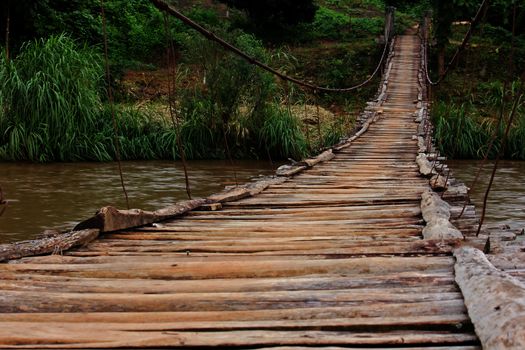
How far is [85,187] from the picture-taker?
24.7 feet

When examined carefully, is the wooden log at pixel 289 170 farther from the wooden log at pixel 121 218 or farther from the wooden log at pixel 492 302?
the wooden log at pixel 492 302

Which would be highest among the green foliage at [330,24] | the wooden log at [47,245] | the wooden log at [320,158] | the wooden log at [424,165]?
the green foliage at [330,24]

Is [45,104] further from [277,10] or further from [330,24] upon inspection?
[330,24]

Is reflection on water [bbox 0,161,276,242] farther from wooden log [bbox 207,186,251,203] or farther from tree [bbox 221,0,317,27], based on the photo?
tree [bbox 221,0,317,27]

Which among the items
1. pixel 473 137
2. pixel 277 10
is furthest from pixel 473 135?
pixel 277 10

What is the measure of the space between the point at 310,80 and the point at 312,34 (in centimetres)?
311

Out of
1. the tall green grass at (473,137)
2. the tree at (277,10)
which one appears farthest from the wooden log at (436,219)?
the tree at (277,10)

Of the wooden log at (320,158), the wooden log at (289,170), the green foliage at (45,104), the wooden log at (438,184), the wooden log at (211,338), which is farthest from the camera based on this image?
the green foliage at (45,104)

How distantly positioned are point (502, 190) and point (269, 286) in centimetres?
674

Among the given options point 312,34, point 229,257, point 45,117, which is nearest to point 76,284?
point 229,257

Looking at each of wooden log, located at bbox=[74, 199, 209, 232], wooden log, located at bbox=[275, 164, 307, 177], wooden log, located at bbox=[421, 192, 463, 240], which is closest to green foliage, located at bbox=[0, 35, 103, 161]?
wooden log, located at bbox=[275, 164, 307, 177]

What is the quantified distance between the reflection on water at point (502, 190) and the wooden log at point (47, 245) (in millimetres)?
4265

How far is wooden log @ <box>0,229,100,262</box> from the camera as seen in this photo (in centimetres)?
219

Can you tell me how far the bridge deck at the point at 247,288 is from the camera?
4.75 feet
